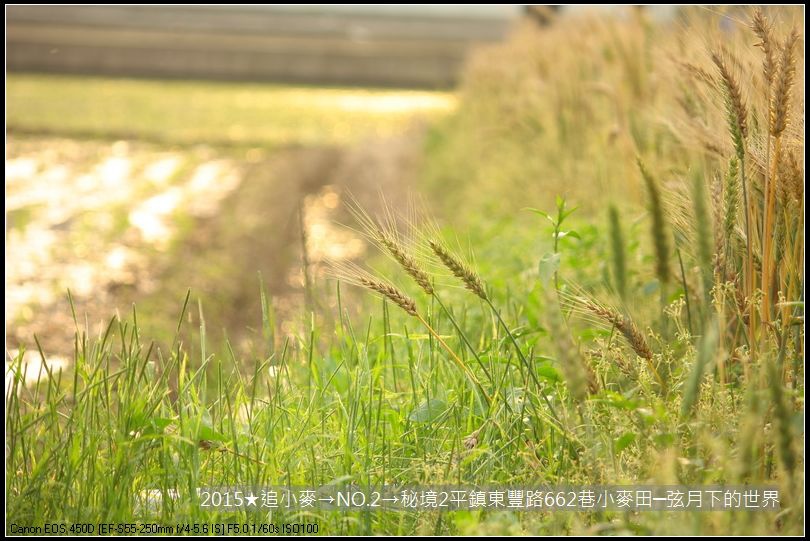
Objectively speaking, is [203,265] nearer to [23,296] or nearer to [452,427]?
[23,296]

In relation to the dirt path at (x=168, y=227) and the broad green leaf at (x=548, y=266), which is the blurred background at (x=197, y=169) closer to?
the dirt path at (x=168, y=227)

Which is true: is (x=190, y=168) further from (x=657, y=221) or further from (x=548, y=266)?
(x=657, y=221)

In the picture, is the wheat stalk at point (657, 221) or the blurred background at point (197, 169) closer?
the wheat stalk at point (657, 221)

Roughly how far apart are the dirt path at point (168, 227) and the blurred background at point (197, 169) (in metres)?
0.02

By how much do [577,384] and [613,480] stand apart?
0.30 m

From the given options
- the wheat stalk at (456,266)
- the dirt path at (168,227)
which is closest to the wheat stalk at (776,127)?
the wheat stalk at (456,266)

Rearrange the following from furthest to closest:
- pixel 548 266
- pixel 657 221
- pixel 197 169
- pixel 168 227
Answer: pixel 197 169
pixel 168 227
pixel 548 266
pixel 657 221

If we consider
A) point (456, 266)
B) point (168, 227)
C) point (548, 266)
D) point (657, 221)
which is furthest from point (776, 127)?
point (168, 227)

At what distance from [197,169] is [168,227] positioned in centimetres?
274

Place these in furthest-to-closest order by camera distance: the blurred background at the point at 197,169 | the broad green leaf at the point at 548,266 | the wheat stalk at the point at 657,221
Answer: the blurred background at the point at 197,169 < the broad green leaf at the point at 548,266 < the wheat stalk at the point at 657,221

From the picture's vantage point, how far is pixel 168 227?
21.8 ft

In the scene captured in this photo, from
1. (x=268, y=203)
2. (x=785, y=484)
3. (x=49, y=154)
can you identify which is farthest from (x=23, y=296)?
(x=49, y=154)

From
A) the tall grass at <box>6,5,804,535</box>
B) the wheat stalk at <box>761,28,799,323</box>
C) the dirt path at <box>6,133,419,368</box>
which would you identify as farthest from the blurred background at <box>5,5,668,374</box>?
the wheat stalk at <box>761,28,799,323</box>

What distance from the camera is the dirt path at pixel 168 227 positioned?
4.64 metres
